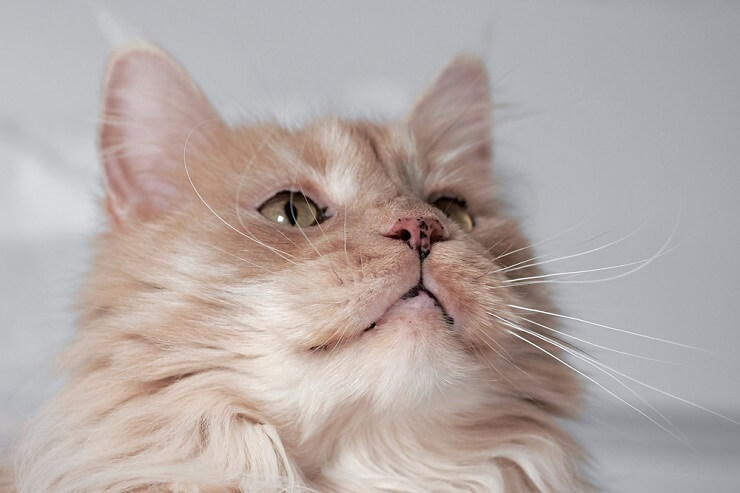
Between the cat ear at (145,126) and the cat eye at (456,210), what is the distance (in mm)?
573

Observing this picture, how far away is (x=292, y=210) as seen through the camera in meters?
1.60

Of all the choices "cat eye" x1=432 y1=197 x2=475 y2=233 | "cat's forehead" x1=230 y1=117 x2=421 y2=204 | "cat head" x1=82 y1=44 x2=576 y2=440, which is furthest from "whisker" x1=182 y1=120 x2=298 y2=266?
"cat eye" x1=432 y1=197 x2=475 y2=233

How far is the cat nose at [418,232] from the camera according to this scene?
53.7 inches

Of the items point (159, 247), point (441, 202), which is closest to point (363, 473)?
point (159, 247)

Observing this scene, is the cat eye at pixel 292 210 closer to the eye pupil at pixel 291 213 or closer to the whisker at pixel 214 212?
the eye pupil at pixel 291 213

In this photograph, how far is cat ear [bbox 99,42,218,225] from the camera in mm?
1711

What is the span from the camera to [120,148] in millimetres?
1717

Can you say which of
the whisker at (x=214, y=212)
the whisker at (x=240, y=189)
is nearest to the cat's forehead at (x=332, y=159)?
the whisker at (x=240, y=189)

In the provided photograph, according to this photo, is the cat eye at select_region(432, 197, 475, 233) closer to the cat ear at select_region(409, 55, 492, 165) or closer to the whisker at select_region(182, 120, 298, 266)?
the cat ear at select_region(409, 55, 492, 165)

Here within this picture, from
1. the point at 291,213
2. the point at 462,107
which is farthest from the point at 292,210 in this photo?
the point at 462,107

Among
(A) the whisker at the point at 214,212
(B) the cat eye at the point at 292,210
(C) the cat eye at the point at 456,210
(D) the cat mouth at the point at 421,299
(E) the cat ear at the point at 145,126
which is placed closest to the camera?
(D) the cat mouth at the point at 421,299

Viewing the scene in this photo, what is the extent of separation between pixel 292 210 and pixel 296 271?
0.90 feet

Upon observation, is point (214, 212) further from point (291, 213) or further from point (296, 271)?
point (296, 271)

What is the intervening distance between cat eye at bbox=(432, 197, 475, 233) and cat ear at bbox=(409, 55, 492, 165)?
205 mm
